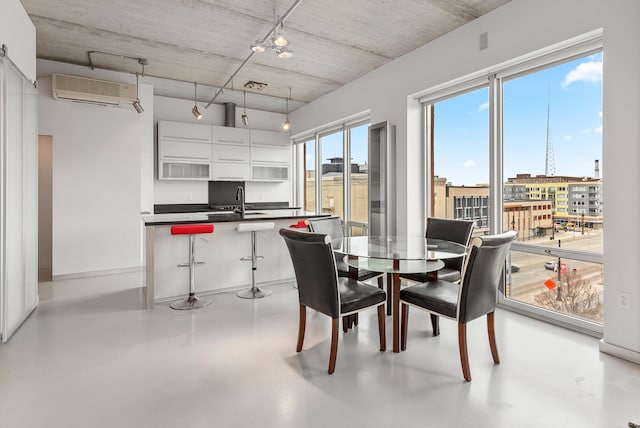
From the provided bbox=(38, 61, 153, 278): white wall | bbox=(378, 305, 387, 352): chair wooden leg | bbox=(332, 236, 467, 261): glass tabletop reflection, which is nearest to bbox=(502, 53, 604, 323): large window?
bbox=(332, 236, 467, 261): glass tabletop reflection

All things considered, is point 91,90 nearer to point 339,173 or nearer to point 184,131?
point 184,131

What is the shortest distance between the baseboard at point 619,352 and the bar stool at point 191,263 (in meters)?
3.57

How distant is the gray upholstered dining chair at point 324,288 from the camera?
7.52 ft

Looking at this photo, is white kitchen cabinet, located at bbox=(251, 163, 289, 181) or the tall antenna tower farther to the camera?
white kitchen cabinet, located at bbox=(251, 163, 289, 181)

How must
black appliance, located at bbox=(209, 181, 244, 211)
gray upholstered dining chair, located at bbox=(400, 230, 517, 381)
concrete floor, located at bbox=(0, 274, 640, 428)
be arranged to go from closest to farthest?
concrete floor, located at bbox=(0, 274, 640, 428) < gray upholstered dining chair, located at bbox=(400, 230, 517, 381) < black appliance, located at bbox=(209, 181, 244, 211)

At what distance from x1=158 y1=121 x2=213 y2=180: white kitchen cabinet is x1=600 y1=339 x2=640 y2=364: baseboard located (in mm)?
5874

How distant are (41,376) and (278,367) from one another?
156cm

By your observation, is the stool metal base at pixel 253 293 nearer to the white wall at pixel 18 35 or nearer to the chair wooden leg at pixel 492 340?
the chair wooden leg at pixel 492 340

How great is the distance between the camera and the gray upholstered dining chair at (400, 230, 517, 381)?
2.17 m

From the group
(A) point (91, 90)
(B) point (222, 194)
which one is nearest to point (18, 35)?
(A) point (91, 90)

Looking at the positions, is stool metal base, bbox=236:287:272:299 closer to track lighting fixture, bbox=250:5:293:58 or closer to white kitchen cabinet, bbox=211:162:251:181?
track lighting fixture, bbox=250:5:293:58

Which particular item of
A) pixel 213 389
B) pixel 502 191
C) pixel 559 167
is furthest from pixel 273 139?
pixel 213 389

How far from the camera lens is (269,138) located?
704 cm

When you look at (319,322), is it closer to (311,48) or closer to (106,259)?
(311,48)
